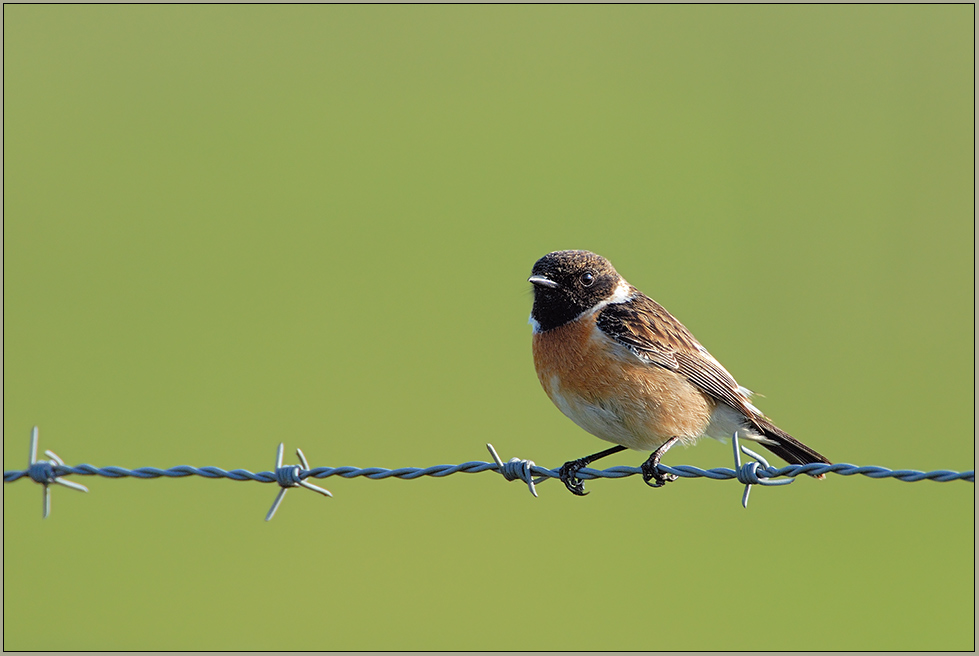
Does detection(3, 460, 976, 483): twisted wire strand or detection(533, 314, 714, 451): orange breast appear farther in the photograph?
detection(533, 314, 714, 451): orange breast

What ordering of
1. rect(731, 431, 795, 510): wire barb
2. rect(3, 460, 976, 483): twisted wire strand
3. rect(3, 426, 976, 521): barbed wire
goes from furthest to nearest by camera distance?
rect(731, 431, 795, 510): wire barb
rect(3, 426, 976, 521): barbed wire
rect(3, 460, 976, 483): twisted wire strand

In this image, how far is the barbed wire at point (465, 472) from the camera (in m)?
4.30

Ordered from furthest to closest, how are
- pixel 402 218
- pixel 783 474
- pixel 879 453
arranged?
pixel 402 218 → pixel 879 453 → pixel 783 474

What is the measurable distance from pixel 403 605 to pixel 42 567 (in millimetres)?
3841

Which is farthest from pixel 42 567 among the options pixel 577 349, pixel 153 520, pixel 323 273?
pixel 577 349

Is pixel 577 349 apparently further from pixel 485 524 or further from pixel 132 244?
pixel 132 244

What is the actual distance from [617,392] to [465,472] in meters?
1.27

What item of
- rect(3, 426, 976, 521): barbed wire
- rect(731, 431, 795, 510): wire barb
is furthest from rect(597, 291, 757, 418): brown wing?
rect(731, 431, 795, 510): wire barb

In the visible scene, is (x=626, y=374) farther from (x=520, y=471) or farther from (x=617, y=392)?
(x=520, y=471)

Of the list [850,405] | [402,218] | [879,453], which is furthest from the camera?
[402,218]

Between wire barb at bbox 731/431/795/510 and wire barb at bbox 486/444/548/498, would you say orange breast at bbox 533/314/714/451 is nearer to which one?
wire barb at bbox 486/444/548/498

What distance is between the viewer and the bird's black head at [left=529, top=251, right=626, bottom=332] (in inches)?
246

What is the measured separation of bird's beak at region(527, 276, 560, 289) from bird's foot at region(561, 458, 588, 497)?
3.46 feet

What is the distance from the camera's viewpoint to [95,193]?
1720cm
